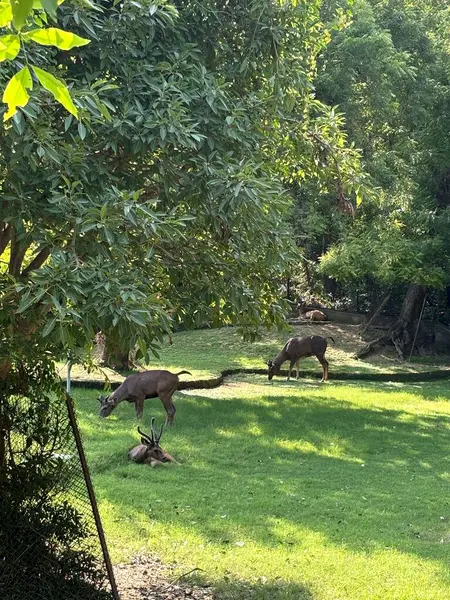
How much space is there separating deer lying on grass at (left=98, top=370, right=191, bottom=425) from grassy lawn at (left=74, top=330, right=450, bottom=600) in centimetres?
28

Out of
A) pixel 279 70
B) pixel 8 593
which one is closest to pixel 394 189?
pixel 279 70

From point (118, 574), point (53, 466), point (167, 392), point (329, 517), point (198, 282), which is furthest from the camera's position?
point (167, 392)

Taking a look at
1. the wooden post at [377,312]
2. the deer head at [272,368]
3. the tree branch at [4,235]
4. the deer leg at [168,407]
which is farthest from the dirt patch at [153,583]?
the wooden post at [377,312]

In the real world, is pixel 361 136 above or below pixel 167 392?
above

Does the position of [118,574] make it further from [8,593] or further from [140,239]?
[140,239]

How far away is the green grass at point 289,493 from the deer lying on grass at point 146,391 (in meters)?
0.28

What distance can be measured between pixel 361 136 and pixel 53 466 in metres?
15.9

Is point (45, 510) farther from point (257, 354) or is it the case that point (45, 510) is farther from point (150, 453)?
point (257, 354)

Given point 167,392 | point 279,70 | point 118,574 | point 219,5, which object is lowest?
point 118,574

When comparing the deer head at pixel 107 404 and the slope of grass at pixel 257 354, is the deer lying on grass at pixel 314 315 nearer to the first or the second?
the slope of grass at pixel 257 354

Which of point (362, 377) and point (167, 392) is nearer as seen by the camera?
point (167, 392)

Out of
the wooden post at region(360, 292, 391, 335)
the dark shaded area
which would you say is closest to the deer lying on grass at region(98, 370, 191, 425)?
the dark shaded area

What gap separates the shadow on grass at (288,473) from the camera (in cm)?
837

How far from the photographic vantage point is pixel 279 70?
18.9 feet
